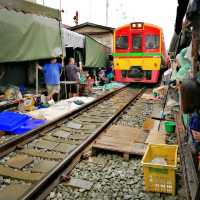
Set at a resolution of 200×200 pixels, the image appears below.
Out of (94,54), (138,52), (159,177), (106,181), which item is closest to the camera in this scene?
(159,177)

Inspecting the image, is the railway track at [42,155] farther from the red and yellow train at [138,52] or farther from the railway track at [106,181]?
the red and yellow train at [138,52]

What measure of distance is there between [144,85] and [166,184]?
1503 centimetres

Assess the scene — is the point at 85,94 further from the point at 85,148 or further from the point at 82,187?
the point at 82,187

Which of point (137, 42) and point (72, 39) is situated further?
point (137, 42)

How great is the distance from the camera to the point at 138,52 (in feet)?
52.9

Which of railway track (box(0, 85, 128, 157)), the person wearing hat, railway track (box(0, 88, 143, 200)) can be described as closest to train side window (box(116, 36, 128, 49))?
the person wearing hat

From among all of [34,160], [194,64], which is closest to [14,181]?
[34,160]

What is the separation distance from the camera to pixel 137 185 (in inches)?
165

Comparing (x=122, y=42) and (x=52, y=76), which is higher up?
(x=122, y=42)

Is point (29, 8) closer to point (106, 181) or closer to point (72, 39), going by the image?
point (72, 39)

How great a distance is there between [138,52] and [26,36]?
8.09 m

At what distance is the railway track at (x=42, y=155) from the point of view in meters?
4.02

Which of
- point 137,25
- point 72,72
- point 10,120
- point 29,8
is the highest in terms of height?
point 137,25

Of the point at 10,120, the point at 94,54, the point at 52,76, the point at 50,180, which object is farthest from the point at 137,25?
the point at 50,180
